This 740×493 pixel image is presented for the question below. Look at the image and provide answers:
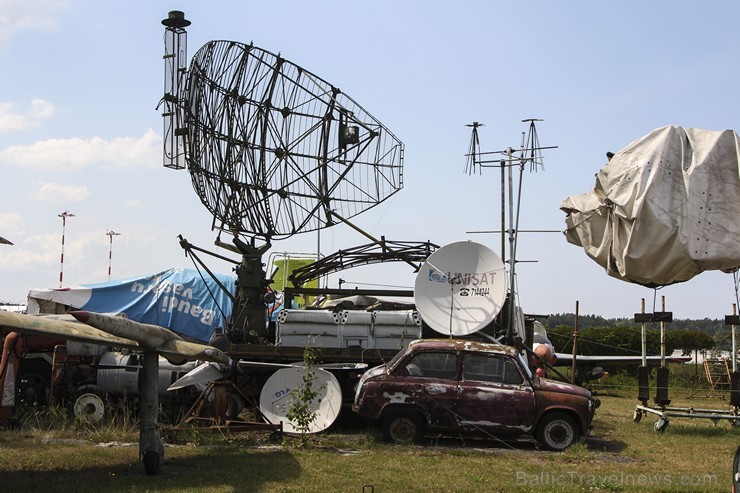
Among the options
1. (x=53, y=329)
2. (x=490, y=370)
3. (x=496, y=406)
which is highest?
(x=53, y=329)

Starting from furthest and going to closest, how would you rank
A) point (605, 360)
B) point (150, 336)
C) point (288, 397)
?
point (605, 360)
point (288, 397)
point (150, 336)

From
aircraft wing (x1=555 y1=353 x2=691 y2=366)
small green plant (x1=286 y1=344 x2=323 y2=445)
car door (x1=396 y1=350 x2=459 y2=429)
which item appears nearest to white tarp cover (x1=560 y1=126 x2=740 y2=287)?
car door (x1=396 y1=350 x2=459 y2=429)

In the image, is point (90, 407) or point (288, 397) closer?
point (288, 397)

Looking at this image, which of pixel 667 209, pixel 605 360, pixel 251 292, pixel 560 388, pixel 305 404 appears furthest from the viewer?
pixel 605 360

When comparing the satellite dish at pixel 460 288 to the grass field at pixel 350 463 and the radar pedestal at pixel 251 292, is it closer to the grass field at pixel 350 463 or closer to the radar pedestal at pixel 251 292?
the grass field at pixel 350 463

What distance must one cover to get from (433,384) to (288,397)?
2783mm

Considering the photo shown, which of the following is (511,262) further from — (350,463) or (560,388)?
(350,463)

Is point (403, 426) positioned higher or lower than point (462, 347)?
lower

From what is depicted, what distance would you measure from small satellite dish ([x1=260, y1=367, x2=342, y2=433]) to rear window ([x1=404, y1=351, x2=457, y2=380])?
1.53m

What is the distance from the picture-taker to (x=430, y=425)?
14172 mm

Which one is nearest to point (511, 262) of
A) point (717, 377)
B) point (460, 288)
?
point (460, 288)

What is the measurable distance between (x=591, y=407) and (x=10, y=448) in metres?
9.21

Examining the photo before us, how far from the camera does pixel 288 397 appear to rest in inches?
604

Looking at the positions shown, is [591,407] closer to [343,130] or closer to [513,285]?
[513,285]
